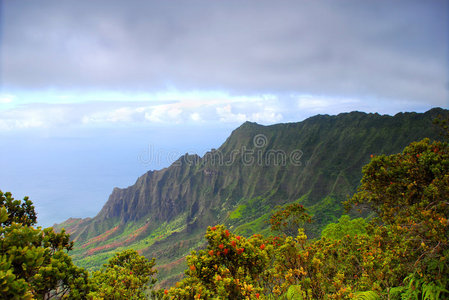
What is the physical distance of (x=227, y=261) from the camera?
9.84 m

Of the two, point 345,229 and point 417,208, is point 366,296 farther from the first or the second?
point 345,229

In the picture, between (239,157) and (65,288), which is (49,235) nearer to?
(65,288)

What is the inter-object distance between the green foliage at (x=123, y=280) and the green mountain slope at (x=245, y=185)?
50.9 meters

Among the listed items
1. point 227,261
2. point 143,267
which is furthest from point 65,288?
point 143,267

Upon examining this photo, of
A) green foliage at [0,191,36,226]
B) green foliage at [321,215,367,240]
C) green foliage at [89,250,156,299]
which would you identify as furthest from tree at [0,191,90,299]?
green foliage at [321,215,367,240]

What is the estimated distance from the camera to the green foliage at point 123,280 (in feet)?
35.9

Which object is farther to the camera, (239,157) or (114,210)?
(114,210)

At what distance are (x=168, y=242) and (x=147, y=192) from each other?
162 feet

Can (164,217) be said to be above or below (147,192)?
below

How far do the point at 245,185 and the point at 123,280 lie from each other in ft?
358

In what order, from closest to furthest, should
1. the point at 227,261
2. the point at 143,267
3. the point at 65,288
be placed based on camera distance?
the point at 65,288, the point at 227,261, the point at 143,267

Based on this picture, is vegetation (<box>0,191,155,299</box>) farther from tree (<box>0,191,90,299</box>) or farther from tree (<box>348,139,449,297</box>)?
tree (<box>348,139,449,297</box>)

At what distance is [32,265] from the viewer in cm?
717

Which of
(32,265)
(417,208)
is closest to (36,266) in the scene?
(32,265)
